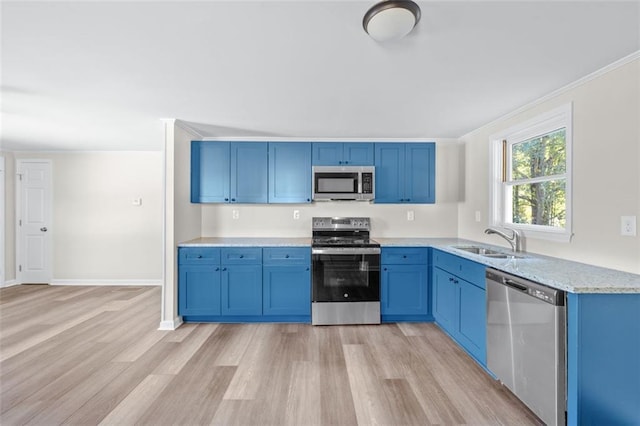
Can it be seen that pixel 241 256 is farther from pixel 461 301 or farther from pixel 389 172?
pixel 461 301

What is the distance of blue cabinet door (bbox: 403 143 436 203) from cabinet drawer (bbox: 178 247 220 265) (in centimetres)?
250

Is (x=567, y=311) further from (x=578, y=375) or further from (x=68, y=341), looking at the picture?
(x=68, y=341)

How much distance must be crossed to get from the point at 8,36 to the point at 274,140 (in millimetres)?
2421

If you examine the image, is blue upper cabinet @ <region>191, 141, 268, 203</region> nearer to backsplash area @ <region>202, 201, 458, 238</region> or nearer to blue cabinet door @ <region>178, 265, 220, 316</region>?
backsplash area @ <region>202, 201, 458, 238</region>

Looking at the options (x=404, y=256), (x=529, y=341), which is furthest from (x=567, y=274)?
(x=404, y=256)

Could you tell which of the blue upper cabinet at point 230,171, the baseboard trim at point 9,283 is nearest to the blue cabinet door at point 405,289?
the blue upper cabinet at point 230,171

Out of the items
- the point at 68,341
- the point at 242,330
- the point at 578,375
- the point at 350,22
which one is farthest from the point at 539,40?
the point at 68,341

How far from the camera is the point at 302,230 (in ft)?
13.1

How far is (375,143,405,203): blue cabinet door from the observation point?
12.2 feet

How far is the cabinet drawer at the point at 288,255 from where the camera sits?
3.32 meters

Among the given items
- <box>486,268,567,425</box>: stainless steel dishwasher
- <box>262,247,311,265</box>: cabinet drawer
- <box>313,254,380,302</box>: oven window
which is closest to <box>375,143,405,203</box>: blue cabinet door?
<box>313,254,380,302</box>: oven window

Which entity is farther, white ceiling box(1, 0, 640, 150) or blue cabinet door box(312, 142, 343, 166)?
blue cabinet door box(312, 142, 343, 166)

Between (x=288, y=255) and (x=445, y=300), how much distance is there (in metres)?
1.75

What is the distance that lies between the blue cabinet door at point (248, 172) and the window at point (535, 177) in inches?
107
